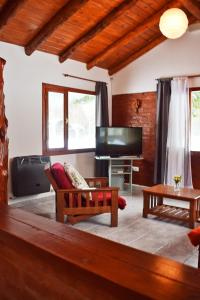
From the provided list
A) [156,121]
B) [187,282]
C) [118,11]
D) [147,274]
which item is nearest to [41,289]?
[147,274]

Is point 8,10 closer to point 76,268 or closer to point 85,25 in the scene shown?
point 85,25

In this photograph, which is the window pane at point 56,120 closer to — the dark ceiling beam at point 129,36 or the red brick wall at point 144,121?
the dark ceiling beam at point 129,36

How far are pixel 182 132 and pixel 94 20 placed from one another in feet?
8.26

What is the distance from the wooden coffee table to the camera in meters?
3.69

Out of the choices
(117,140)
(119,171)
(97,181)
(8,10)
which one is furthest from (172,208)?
(8,10)

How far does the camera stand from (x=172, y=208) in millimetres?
4289

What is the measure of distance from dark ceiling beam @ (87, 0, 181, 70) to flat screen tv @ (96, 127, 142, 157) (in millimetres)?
1365

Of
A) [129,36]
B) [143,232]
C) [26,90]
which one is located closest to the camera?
[143,232]

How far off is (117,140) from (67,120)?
1.06m

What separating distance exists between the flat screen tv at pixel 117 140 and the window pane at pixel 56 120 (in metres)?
0.74

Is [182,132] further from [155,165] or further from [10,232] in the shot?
[10,232]

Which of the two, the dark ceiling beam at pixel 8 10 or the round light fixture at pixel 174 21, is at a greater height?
the dark ceiling beam at pixel 8 10

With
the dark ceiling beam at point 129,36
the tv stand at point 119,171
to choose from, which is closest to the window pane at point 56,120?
the tv stand at point 119,171

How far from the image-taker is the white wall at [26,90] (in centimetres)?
459
